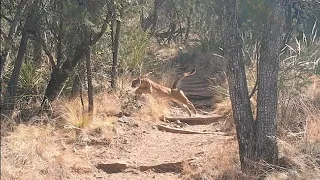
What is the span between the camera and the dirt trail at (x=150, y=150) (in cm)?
725

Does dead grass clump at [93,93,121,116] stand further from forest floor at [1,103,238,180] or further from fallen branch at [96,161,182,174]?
fallen branch at [96,161,182,174]

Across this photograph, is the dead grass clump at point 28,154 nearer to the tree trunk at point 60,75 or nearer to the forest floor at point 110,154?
the forest floor at point 110,154

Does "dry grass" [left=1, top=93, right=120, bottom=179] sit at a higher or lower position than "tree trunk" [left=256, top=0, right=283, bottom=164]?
lower

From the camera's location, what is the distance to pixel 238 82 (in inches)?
256

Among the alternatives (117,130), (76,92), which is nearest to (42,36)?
(76,92)

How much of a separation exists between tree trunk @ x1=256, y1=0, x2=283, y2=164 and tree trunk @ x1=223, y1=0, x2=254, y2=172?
0.15 m

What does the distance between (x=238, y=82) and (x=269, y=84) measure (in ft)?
1.28

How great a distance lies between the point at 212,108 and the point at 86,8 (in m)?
4.60

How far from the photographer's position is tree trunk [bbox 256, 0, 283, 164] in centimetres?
632

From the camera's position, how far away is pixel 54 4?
8875mm

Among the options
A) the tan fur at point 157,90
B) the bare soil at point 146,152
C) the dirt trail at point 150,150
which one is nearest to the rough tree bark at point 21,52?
the bare soil at point 146,152

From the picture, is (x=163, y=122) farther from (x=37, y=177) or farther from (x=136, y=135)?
(x=37, y=177)

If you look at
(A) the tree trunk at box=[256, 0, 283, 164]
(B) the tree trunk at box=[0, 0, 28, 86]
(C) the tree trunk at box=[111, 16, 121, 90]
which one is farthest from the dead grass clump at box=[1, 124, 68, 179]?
(C) the tree trunk at box=[111, 16, 121, 90]

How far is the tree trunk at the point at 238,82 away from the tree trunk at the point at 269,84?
0.49 ft
